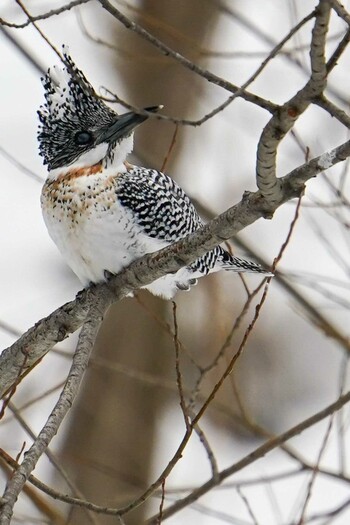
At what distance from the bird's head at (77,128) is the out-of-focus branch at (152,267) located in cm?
60

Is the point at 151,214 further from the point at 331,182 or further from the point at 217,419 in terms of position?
the point at 217,419

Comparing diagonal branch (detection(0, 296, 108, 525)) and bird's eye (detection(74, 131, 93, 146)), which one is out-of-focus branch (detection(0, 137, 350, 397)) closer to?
diagonal branch (detection(0, 296, 108, 525))

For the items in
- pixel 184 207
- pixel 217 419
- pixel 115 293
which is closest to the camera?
pixel 115 293

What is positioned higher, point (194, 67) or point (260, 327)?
point (260, 327)

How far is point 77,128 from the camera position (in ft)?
13.1

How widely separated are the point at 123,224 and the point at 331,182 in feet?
2.86

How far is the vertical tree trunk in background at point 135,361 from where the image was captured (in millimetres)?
6152

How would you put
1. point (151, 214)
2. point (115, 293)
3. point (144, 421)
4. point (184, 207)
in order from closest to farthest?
point (115, 293)
point (151, 214)
point (184, 207)
point (144, 421)

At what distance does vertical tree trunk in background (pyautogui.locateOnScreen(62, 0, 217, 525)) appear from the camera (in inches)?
242

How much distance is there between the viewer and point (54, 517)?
352 centimetres

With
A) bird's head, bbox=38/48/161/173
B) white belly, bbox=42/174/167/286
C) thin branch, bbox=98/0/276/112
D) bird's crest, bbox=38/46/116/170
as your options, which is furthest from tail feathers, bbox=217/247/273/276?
thin branch, bbox=98/0/276/112

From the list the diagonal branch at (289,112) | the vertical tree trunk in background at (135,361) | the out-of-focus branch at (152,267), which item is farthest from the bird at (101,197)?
the vertical tree trunk in background at (135,361)

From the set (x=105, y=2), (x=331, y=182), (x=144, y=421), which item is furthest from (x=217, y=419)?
(x=105, y=2)

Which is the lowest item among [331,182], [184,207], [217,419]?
[184,207]
